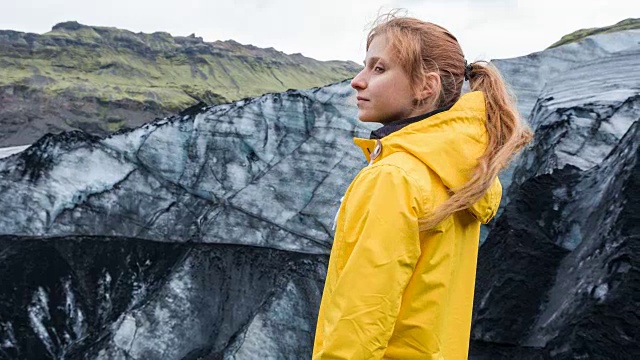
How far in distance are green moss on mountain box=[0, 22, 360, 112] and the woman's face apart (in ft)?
145

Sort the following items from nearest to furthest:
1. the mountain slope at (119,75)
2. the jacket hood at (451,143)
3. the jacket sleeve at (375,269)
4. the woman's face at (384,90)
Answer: the jacket sleeve at (375,269)
the jacket hood at (451,143)
the woman's face at (384,90)
the mountain slope at (119,75)

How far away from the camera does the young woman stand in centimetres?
150

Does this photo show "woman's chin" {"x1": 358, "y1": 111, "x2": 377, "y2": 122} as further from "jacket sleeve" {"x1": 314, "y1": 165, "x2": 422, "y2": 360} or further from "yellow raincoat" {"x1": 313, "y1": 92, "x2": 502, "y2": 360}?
"jacket sleeve" {"x1": 314, "y1": 165, "x2": 422, "y2": 360}

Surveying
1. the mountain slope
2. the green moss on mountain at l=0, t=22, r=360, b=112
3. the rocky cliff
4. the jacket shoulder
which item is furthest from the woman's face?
the green moss on mountain at l=0, t=22, r=360, b=112

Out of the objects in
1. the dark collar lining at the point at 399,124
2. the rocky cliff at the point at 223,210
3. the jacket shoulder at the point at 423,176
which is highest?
the dark collar lining at the point at 399,124

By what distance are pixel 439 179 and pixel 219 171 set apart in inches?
268

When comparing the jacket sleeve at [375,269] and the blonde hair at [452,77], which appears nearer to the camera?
the jacket sleeve at [375,269]

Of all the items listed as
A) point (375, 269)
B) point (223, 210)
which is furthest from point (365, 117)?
point (223, 210)

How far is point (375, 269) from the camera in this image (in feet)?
4.90

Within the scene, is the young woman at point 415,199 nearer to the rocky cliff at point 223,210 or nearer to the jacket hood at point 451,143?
the jacket hood at point 451,143

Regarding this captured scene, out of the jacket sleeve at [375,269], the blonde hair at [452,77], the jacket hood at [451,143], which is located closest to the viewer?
the jacket sleeve at [375,269]

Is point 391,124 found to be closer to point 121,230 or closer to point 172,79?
point 121,230

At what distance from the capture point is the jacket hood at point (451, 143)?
1.66m

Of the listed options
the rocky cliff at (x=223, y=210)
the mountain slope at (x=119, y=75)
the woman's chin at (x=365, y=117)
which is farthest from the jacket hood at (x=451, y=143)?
the mountain slope at (x=119, y=75)
